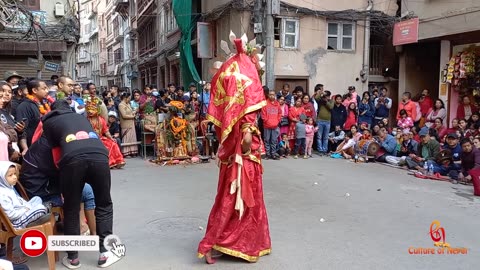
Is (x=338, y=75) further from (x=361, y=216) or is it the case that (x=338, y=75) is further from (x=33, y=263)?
(x=33, y=263)

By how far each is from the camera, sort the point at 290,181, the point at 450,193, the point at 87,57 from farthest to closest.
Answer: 1. the point at 87,57
2. the point at 290,181
3. the point at 450,193

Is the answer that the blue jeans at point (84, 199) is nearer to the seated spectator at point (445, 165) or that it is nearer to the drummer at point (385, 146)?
the seated spectator at point (445, 165)

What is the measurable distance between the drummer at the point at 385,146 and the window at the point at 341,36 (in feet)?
16.8

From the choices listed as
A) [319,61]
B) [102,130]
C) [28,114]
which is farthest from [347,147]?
[28,114]

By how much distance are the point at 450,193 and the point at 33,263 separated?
647cm

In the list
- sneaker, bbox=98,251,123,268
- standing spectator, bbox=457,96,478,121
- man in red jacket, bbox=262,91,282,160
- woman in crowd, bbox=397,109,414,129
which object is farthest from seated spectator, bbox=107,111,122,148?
standing spectator, bbox=457,96,478,121

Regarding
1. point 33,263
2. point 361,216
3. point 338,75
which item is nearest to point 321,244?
point 361,216

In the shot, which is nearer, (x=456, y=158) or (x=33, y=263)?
(x=33, y=263)

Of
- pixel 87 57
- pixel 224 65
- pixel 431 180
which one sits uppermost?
pixel 87 57

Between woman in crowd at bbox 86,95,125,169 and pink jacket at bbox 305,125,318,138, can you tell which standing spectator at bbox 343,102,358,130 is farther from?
woman in crowd at bbox 86,95,125,169

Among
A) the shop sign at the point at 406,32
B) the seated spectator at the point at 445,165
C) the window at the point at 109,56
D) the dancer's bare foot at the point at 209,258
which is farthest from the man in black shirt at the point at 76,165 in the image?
the window at the point at 109,56

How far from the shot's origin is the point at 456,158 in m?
8.67

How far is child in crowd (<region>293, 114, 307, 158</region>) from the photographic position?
11.3m

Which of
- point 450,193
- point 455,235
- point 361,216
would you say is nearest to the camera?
point 455,235
